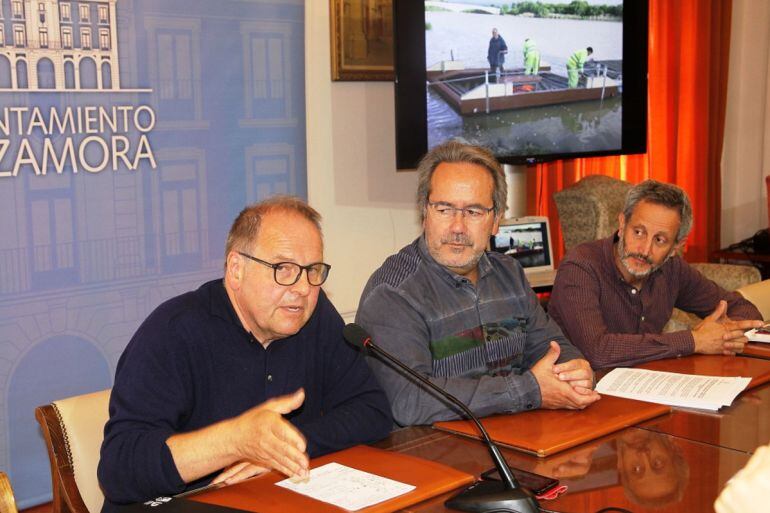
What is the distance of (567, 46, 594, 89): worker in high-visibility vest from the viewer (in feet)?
14.6

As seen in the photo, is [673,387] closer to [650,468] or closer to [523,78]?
[650,468]

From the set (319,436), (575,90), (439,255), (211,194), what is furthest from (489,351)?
(575,90)

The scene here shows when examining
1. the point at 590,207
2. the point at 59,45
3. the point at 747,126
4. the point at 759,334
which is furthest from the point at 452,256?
the point at 747,126

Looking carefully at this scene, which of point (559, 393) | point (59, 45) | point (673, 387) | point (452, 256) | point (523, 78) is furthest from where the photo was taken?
point (523, 78)

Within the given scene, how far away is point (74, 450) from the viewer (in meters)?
1.92

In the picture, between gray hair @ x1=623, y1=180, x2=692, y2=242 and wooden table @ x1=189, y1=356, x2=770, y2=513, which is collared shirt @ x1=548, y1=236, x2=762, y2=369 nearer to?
gray hair @ x1=623, y1=180, x2=692, y2=242

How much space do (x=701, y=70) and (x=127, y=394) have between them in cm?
475

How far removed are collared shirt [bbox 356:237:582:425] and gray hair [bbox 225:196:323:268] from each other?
0.40 m

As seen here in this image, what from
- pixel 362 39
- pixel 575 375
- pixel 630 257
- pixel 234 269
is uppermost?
pixel 362 39

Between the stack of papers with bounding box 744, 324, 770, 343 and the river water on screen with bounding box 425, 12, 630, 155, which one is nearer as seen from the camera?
the stack of papers with bounding box 744, 324, 770, 343

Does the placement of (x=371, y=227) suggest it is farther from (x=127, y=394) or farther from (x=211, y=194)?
(x=127, y=394)

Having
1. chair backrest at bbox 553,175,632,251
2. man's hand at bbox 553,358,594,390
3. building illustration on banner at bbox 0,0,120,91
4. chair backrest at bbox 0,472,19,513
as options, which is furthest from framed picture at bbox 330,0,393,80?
chair backrest at bbox 0,472,19,513

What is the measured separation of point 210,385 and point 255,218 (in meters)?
0.37

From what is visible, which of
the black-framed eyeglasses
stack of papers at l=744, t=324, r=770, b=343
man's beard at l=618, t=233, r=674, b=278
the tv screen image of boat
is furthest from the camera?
the tv screen image of boat
